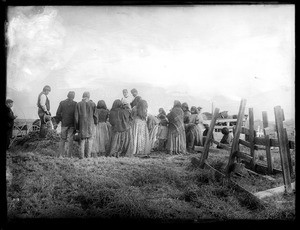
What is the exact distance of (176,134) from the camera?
7.23m

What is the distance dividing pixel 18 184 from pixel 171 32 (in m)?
4.63

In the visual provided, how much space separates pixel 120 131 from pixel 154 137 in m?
0.84

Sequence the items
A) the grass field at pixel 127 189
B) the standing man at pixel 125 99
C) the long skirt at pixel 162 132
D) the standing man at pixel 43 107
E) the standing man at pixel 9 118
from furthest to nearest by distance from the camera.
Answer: the long skirt at pixel 162 132 → the standing man at pixel 125 99 → the standing man at pixel 43 107 → the standing man at pixel 9 118 → the grass field at pixel 127 189

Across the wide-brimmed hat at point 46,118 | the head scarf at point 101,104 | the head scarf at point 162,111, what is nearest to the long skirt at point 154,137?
the head scarf at point 162,111

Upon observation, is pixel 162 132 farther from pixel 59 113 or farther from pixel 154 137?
pixel 59 113

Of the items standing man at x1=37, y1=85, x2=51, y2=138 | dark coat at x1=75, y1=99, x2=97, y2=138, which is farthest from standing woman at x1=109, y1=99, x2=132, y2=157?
standing man at x1=37, y1=85, x2=51, y2=138

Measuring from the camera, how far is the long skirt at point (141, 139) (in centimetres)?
712

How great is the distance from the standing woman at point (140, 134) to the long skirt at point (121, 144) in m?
0.12

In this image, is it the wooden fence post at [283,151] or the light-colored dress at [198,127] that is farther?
the light-colored dress at [198,127]

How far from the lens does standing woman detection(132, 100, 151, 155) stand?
710 centimetres

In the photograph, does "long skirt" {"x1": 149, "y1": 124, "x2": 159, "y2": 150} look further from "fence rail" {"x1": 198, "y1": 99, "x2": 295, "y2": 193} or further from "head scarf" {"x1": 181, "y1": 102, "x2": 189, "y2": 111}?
"fence rail" {"x1": 198, "y1": 99, "x2": 295, "y2": 193}

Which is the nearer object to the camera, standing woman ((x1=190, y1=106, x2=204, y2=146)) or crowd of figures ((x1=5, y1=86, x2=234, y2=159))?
crowd of figures ((x1=5, y1=86, x2=234, y2=159))

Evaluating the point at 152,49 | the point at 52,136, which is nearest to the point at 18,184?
the point at 52,136

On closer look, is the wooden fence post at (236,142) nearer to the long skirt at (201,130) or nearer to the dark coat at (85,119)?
the long skirt at (201,130)
